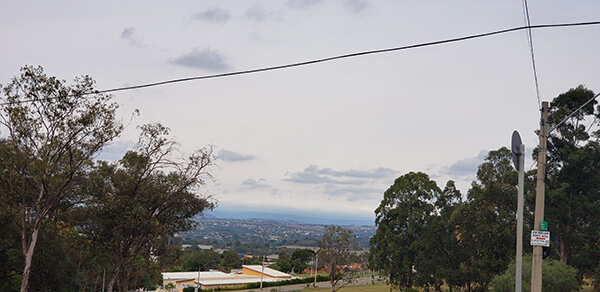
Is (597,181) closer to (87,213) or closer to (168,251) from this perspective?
(168,251)

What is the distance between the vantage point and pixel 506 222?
3856 cm

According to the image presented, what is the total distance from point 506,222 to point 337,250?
19.8 m

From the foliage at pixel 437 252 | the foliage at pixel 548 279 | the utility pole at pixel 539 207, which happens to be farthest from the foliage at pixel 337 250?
the utility pole at pixel 539 207

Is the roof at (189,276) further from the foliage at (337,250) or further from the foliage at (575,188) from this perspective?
the foliage at (575,188)

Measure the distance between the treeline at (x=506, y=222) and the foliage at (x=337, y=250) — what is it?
370 inches

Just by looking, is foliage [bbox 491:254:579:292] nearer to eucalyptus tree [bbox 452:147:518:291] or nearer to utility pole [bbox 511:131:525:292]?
eucalyptus tree [bbox 452:147:518:291]

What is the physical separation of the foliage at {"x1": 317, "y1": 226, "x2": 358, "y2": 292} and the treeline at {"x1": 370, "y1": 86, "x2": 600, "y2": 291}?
370 inches

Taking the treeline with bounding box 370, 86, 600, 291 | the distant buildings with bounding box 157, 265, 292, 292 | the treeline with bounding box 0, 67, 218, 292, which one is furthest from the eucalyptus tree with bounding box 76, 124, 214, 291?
the distant buildings with bounding box 157, 265, 292, 292

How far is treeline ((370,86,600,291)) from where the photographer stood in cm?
3716

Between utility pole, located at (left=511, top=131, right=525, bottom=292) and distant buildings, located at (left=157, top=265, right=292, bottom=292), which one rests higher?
utility pole, located at (left=511, top=131, right=525, bottom=292)

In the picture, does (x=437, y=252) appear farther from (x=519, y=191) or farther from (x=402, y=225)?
(x=519, y=191)

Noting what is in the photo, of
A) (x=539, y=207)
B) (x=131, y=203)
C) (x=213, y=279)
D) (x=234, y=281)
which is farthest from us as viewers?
(x=234, y=281)

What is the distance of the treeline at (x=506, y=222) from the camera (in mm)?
37156

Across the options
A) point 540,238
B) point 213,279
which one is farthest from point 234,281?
point 540,238
